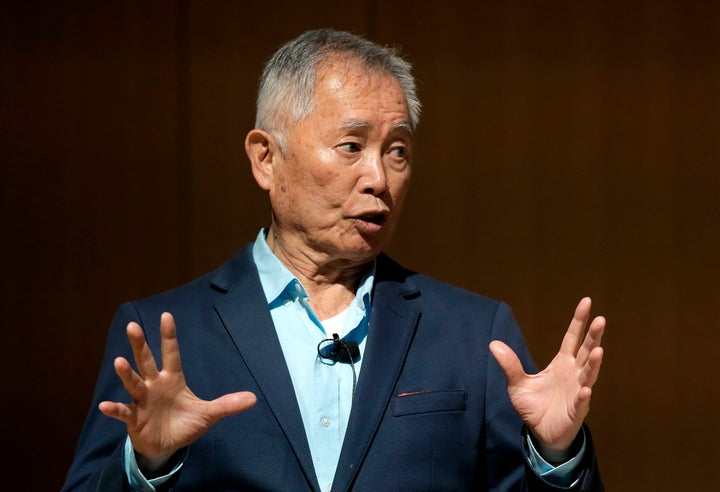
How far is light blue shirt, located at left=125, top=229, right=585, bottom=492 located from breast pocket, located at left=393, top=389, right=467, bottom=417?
11cm

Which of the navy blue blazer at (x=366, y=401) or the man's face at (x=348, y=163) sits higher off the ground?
the man's face at (x=348, y=163)

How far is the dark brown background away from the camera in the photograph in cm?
379

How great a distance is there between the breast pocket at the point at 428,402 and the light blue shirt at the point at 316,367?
0.37 ft

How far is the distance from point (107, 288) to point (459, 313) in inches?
59.7

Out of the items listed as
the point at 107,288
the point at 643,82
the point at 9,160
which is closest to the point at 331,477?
the point at 107,288

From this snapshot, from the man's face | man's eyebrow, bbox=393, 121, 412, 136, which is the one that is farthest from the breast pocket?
man's eyebrow, bbox=393, 121, 412, 136

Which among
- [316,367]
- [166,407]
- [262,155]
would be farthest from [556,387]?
[262,155]

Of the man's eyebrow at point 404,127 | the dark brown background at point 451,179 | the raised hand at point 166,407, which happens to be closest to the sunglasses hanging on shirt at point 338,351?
the raised hand at point 166,407

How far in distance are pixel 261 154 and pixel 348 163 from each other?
0.26 meters

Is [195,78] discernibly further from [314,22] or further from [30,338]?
[30,338]

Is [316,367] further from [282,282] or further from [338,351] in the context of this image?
[282,282]

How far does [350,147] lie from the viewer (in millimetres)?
2652

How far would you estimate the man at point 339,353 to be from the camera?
2420mm

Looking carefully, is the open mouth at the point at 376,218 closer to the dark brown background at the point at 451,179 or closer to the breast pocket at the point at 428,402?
the breast pocket at the point at 428,402
